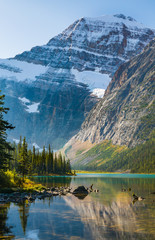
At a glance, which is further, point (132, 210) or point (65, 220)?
point (132, 210)

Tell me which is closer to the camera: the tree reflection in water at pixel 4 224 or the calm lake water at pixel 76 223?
the tree reflection in water at pixel 4 224

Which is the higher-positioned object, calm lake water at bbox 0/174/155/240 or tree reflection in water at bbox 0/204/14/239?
tree reflection in water at bbox 0/204/14/239

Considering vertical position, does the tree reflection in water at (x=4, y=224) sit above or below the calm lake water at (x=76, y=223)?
above

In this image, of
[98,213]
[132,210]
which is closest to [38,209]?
[98,213]

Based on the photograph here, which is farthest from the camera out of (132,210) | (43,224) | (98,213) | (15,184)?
(15,184)

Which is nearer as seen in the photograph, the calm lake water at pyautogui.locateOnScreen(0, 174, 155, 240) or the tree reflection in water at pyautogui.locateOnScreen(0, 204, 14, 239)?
the tree reflection in water at pyautogui.locateOnScreen(0, 204, 14, 239)

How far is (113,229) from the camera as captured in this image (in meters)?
28.2

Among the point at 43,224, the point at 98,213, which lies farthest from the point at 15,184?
the point at 43,224

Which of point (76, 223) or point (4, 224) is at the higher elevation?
point (4, 224)

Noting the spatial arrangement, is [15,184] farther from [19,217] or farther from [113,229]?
[113,229]

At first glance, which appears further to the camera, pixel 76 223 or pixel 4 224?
pixel 76 223

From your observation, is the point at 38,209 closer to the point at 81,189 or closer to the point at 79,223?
the point at 79,223

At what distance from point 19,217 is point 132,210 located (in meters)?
15.5

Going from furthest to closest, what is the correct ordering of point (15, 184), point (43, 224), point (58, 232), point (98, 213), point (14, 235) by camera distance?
point (15, 184)
point (98, 213)
point (43, 224)
point (58, 232)
point (14, 235)
